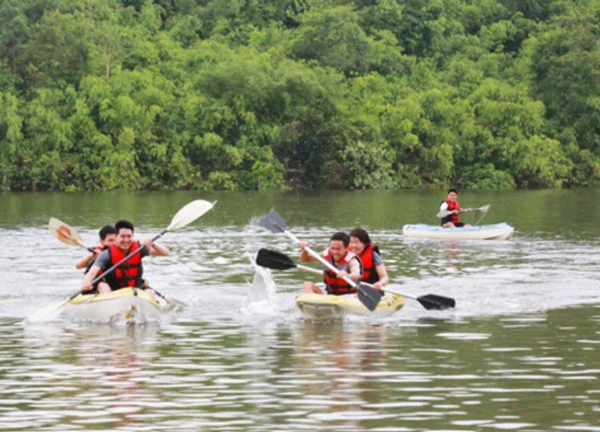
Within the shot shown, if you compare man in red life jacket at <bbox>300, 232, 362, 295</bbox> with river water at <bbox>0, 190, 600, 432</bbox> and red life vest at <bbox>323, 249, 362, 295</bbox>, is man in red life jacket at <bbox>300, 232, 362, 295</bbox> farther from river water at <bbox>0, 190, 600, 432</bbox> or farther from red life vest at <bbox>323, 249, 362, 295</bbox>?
river water at <bbox>0, 190, 600, 432</bbox>

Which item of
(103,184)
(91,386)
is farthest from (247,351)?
(103,184)

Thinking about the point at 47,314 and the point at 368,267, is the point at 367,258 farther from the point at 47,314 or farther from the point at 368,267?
the point at 47,314

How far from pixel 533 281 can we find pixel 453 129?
178 ft

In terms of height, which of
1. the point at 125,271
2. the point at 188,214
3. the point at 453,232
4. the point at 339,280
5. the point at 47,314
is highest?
the point at 188,214

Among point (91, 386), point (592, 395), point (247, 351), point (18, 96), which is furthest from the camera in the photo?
point (18, 96)

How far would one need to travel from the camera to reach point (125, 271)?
52.1 feet

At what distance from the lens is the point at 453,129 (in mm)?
73750

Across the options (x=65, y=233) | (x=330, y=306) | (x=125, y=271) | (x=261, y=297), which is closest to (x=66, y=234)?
(x=65, y=233)

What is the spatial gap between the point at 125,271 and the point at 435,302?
3709mm

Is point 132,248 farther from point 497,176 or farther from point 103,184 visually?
point 497,176

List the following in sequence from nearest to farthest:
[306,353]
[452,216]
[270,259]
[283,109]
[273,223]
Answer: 1. [306,353]
2. [270,259]
3. [273,223]
4. [452,216]
5. [283,109]

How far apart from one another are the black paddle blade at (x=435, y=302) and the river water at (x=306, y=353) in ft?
0.34

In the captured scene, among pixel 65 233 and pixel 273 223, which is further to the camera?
pixel 273 223

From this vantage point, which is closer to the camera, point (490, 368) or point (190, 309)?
point (490, 368)
